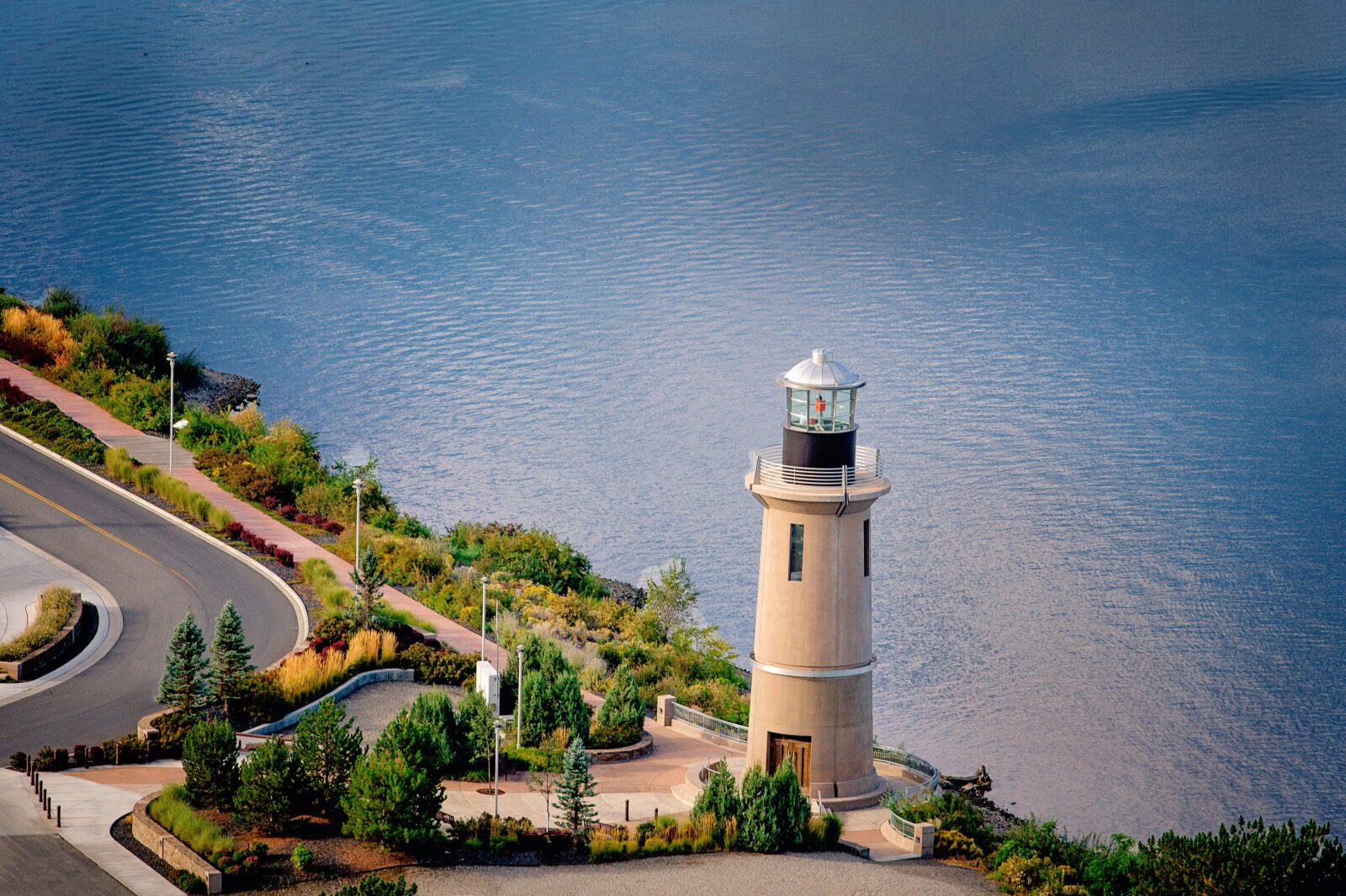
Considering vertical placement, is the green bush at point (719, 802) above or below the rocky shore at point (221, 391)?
below

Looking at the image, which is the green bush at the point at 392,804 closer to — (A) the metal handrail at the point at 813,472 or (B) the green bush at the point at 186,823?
(B) the green bush at the point at 186,823

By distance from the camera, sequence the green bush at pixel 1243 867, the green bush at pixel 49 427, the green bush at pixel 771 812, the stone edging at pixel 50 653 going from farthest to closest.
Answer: the green bush at pixel 49 427 < the stone edging at pixel 50 653 < the green bush at pixel 771 812 < the green bush at pixel 1243 867

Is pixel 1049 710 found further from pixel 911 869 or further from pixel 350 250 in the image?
pixel 350 250

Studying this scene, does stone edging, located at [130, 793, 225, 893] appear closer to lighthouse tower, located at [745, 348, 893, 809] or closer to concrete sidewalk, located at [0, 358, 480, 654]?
lighthouse tower, located at [745, 348, 893, 809]

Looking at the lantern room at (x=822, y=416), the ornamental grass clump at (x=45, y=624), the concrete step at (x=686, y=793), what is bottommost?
the concrete step at (x=686, y=793)

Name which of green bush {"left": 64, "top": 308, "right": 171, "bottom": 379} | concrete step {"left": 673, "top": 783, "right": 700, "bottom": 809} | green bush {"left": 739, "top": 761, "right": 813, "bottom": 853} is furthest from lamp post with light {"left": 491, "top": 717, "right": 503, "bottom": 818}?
green bush {"left": 64, "top": 308, "right": 171, "bottom": 379}

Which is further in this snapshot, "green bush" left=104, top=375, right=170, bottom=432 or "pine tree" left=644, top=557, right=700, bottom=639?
"green bush" left=104, top=375, right=170, bottom=432

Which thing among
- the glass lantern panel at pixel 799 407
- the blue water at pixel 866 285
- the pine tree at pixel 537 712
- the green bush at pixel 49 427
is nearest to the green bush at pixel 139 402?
the green bush at pixel 49 427
